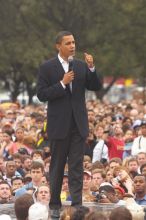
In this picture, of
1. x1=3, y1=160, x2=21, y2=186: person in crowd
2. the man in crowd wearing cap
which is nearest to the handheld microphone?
x1=3, y1=160, x2=21, y2=186: person in crowd

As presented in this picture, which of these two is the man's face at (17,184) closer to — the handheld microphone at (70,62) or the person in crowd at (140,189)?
the person in crowd at (140,189)

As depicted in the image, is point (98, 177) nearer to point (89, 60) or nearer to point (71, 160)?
point (71, 160)

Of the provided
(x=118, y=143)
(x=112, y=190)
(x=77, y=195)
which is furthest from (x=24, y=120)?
(x=77, y=195)

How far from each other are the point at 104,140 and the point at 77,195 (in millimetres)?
9096

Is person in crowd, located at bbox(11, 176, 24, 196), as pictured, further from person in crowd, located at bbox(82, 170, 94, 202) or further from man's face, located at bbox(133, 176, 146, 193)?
man's face, located at bbox(133, 176, 146, 193)

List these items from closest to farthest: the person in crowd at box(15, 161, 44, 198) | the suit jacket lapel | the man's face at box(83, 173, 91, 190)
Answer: the suit jacket lapel
the man's face at box(83, 173, 91, 190)
the person in crowd at box(15, 161, 44, 198)

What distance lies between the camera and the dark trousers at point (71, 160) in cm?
1062

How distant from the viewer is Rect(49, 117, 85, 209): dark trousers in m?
10.6

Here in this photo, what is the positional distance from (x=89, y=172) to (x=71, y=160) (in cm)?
482

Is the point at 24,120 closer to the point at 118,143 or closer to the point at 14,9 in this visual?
the point at 118,143

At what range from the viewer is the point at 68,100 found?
1050 cm

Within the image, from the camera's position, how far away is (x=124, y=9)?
46.0 m

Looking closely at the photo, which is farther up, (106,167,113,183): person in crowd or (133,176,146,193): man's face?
(106,167,113,183): person in crowd

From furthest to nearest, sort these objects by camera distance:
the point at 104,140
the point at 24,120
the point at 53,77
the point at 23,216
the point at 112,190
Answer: the point at 24,120 < the point at 104,140 < the point at 112,190 < the point at 53,77 < the point at 23,216
